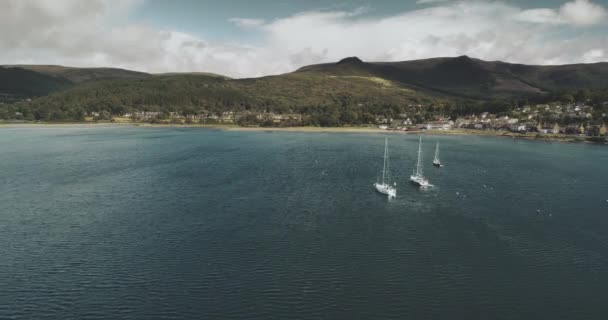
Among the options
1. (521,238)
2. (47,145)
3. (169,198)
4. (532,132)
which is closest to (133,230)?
(169,198)

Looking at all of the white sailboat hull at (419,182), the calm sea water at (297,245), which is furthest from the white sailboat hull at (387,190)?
the white sailboat hull at (419,182)

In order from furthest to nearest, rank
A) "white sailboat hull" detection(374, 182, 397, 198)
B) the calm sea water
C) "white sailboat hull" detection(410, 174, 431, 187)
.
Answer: "white sailboat hull" detection(410, 174, 431, 187)
"white sailboat hull" detection(374, 182, 397, 198)
the calm sea water

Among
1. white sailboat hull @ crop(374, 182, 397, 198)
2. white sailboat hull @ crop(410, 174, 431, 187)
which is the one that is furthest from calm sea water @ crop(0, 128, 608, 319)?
white sailboat hull @ crop(410, 174, 431, 187)

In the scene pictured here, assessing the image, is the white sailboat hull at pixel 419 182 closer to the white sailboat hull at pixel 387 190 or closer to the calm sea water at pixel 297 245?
the calm sea water at pixel 297 245

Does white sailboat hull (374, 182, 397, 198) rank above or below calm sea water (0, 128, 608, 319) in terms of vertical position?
above

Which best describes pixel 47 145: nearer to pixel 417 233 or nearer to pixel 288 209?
pixel 288 209

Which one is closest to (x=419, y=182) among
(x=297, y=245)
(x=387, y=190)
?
(x=387, y=190)

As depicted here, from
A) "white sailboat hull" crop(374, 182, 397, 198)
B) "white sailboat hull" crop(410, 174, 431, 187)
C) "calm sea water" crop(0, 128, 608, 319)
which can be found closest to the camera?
"calm sea water" crop(0, 128, 608, 319)

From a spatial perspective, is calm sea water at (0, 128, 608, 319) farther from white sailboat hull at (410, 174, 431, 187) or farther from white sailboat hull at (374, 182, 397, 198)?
white sailboat hull at (410, 174, 431, 187)
